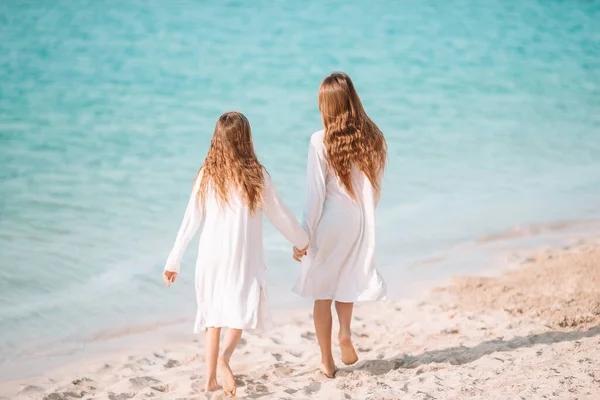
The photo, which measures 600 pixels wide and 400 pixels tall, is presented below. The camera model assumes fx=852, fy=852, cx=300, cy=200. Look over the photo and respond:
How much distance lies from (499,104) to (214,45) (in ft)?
18.4

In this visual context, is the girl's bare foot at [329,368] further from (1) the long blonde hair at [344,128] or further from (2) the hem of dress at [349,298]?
(1) the long blonde hair at [344,128]

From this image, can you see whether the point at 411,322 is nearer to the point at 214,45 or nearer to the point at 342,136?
the point at 342,136

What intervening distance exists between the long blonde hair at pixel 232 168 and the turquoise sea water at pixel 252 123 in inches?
83.1

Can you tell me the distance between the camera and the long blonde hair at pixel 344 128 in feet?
14.0

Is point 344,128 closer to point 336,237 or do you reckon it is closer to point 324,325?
point 336,237

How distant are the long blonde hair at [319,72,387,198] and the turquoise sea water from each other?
2.32m

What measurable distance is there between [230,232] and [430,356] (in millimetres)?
1450

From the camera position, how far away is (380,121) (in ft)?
43.9

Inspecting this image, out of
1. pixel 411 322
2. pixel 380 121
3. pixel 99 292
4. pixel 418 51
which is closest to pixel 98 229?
pixel 99 292

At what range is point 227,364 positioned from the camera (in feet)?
13.6

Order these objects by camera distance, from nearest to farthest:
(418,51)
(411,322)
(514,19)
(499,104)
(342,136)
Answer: (342,136) < (411,322) < (499,104) < (418,51) < (514,19)

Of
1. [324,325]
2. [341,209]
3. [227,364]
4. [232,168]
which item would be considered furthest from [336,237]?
[227,364]

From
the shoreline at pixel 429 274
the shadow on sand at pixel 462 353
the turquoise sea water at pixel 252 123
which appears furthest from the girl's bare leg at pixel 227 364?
the turquoise sea water at pixel 252 123

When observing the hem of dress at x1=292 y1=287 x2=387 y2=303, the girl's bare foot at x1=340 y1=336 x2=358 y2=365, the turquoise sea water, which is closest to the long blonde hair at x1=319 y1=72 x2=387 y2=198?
the hem of dress at x1=292 y1=287 x2=387 y2=303
